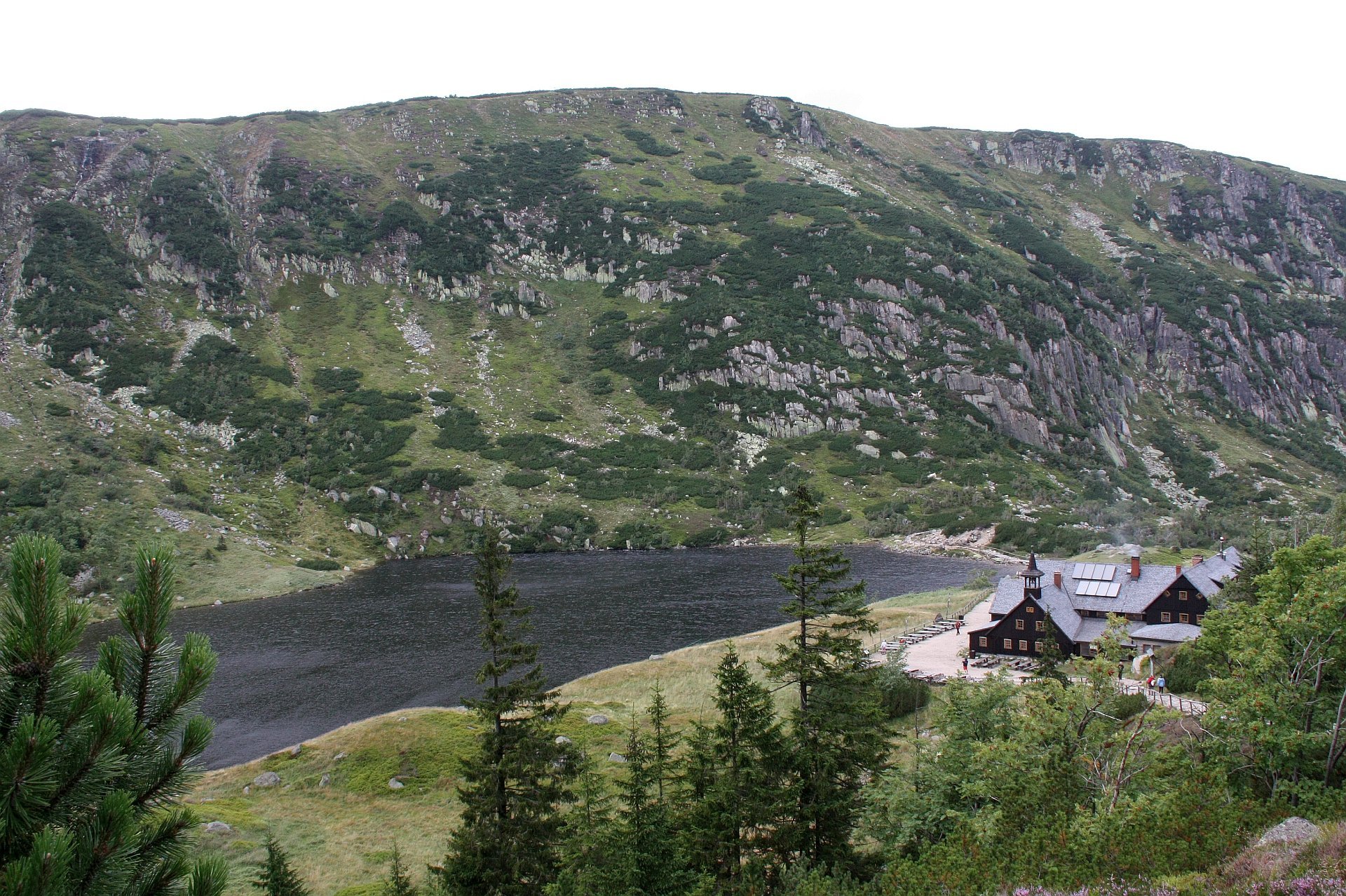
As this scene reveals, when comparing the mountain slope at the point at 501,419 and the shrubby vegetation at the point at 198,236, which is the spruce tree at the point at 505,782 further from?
the shrubby vegetation at the point at 198,236

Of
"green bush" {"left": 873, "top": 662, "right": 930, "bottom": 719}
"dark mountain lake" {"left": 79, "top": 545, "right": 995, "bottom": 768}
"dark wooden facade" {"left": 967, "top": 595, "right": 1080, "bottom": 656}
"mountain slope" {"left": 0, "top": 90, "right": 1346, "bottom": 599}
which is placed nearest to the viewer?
"green bush" {"left": 873, "top": 662, "right": 930, "bottom": 719}

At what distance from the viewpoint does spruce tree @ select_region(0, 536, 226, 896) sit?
16.9 ft

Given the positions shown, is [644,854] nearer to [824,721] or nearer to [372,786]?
[824,721]

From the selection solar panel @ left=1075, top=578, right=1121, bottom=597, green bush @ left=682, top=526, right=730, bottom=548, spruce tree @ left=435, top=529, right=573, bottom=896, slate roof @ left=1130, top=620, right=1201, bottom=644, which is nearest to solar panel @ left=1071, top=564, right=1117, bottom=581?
solar panel @ left=1075, top=578, right=1121, bottom=597

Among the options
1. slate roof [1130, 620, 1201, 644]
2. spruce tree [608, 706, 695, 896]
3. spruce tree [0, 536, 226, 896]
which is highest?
spruce tree [0, 536, 226, 896]

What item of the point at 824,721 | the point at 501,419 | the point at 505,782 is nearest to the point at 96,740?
the point at 824,721

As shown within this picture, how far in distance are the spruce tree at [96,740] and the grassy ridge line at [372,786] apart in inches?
1097

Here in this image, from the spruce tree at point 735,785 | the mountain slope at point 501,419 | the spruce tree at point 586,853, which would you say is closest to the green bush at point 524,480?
the mountain slope at point 501,419

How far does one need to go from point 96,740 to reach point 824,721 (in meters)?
21.4

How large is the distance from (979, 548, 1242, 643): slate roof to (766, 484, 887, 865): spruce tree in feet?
124

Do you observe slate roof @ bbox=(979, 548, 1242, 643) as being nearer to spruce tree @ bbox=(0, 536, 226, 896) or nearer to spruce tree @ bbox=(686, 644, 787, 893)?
spruce tree @ bbox=(686, 644, 787, 893)

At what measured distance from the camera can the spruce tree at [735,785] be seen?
22.3 metres

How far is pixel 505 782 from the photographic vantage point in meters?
25.5

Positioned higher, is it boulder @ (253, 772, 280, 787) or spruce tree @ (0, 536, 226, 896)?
spruce tree @ (0, 536, 226, 896)
